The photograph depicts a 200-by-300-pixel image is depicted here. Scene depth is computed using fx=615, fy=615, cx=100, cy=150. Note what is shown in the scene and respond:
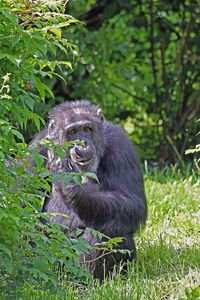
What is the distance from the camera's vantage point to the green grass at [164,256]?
11.8 feet

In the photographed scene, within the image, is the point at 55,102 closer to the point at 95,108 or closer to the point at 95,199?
the point at 95,108

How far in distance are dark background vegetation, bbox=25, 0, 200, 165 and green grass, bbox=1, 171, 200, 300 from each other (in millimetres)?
1955

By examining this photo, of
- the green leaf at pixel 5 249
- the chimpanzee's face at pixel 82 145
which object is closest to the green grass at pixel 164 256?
the green leaf at pixel 5 249

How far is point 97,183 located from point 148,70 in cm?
429

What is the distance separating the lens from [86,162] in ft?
15.0

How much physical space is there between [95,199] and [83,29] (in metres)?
3.72

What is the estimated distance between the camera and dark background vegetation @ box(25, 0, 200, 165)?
8.19 meters

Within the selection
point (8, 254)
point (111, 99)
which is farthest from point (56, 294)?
point (111, 99)

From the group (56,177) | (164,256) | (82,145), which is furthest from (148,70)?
(56,177)

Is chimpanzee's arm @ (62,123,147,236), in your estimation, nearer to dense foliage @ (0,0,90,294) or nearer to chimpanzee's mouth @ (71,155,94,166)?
chimpanzee's mouth @ (71,155,94,166)

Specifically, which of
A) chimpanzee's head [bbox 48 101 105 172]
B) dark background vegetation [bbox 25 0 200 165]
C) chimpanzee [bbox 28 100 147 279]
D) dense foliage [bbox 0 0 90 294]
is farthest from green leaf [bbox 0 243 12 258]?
dark background vegetation [bbox 25 0 200 165]

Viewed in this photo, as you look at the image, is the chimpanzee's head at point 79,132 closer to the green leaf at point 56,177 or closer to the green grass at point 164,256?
the green grass at point 164,256

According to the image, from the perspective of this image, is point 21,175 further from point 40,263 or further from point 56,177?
point 40,263

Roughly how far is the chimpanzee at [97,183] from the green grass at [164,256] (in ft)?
0.79
